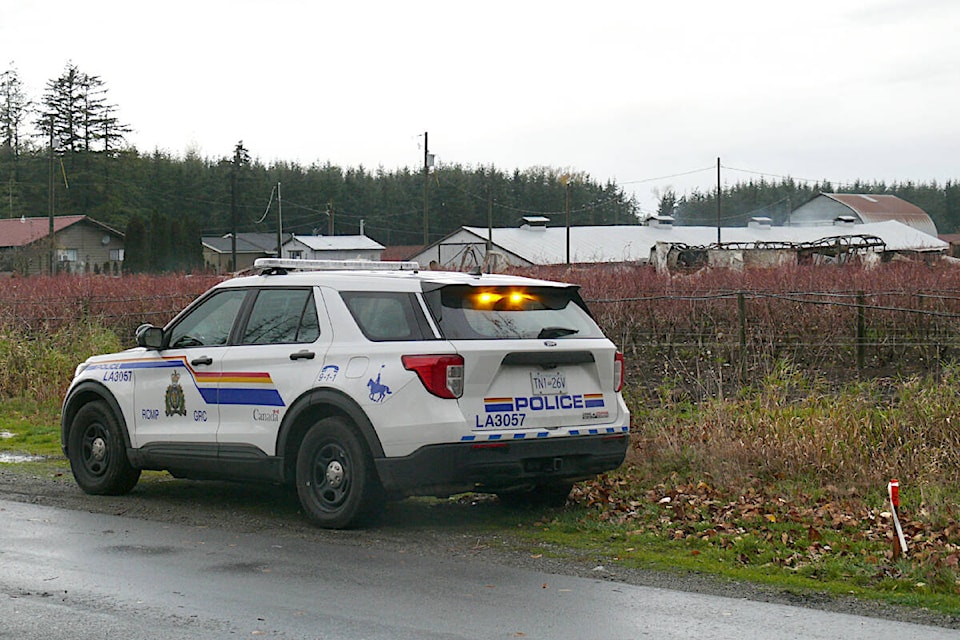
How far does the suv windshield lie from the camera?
8.70 meters

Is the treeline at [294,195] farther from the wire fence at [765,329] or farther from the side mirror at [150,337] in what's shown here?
the side mirror at [150,337]

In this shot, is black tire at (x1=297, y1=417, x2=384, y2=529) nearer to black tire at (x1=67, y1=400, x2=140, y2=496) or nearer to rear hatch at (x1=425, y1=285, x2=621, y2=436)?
rear hatch at (x1=425, y1=285, x2=621, y2=436)

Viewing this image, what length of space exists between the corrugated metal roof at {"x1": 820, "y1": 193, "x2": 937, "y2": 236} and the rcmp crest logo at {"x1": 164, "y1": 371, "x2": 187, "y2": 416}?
3670 inches

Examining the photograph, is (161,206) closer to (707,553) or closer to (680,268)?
(680,268)

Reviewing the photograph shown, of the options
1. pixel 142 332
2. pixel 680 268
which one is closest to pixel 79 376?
pixel 142 332

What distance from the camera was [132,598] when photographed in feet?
22.5

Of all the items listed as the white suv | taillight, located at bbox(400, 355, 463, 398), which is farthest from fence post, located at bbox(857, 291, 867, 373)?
taillight, located at bbox(400, 355, 463, 398)

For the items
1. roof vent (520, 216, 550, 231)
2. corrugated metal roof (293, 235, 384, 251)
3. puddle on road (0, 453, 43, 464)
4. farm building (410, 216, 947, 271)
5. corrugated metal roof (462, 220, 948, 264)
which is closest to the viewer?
puddle on road (0, 453, 43, 464)

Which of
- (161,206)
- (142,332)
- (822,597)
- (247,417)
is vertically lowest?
(822,597)

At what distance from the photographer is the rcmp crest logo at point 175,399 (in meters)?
10.0

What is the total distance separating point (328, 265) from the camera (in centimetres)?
1030

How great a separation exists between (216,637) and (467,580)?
5.92 feet

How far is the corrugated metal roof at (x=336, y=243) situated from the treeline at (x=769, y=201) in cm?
4603

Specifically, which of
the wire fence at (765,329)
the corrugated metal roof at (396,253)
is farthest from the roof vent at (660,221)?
the wire fence at (765,329)
